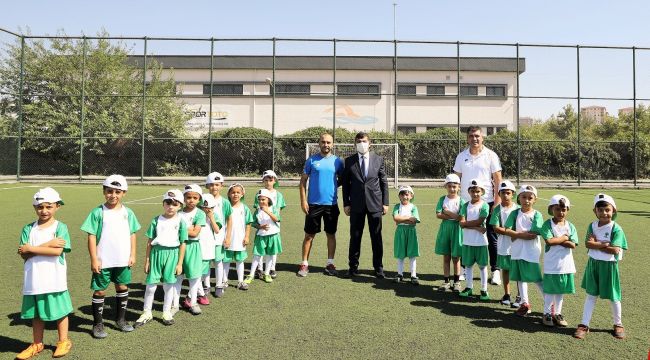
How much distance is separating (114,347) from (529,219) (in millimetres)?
4076

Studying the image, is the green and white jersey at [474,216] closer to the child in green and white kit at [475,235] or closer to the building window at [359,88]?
the child in green and white kit at [475,235]

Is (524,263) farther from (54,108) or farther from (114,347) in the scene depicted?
(54,108)

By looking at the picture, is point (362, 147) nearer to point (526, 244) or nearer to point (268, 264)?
point (268, 264)

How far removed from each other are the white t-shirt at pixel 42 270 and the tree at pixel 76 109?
21.1 meters

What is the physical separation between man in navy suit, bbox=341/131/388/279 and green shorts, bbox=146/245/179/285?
270 centimetres

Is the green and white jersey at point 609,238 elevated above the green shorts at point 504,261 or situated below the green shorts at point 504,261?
above

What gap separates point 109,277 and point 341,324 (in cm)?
218

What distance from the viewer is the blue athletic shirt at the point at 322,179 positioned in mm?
6520

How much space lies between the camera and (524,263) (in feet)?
15.3

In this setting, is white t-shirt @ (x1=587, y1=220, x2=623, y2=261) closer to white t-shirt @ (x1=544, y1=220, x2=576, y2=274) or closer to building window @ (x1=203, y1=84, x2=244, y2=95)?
white t-shirt @ (x1=544, y1=220, x2=576, y2=274)

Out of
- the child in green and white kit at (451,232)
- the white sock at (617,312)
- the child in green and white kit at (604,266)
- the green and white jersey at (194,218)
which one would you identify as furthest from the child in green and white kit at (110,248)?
the white sock at (617,312)

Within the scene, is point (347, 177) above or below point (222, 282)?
above

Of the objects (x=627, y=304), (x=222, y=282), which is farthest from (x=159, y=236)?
(x=627, y=304)

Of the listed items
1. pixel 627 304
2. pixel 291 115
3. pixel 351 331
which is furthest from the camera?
pixel 291 115
